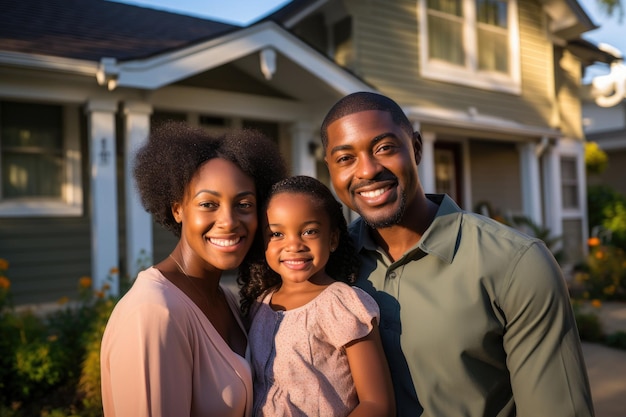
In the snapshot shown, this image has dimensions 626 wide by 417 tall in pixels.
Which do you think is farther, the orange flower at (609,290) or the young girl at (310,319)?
the orange flower at (609,290)

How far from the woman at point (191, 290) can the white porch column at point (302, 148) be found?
6.03 meters

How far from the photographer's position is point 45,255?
7.58 metres

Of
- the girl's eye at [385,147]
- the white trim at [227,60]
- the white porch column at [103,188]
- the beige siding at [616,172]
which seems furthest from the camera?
the beige siding at [616,172]

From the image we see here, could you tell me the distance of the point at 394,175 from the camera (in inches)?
82.0

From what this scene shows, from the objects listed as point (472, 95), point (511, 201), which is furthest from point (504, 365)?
point (511, 201)

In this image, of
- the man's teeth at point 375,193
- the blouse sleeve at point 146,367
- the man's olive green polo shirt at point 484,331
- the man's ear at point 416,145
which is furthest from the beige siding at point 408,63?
the blouse sleeve at point 146,367

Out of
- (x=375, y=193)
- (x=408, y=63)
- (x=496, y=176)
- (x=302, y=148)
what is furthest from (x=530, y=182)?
(x=375, y=193)

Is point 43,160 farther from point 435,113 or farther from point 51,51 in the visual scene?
point 435,113

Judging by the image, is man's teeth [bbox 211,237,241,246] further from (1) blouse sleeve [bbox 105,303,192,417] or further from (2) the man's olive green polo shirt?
(2) the man's olive green polo shirt

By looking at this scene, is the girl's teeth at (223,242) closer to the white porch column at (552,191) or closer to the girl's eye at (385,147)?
the girl's eye at (385,147)

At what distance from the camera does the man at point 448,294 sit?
5.88 feet

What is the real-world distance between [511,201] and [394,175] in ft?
39.8

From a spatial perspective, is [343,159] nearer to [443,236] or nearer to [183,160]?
[443,236]

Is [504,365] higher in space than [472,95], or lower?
lower
